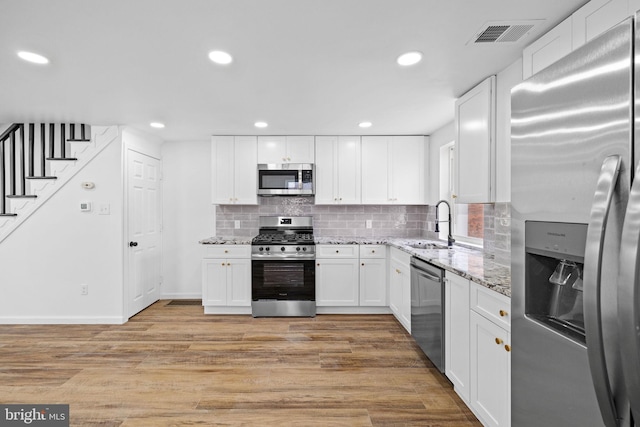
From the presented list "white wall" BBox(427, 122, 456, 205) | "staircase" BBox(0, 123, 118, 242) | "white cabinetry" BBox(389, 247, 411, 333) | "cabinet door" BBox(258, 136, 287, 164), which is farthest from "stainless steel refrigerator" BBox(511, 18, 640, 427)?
"staircase" BBox(0, 123, 118, 242)

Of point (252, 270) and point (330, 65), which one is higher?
Answer: point (330, 65)

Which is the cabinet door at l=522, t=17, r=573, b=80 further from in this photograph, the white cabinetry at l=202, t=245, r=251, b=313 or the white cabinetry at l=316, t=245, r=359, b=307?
the white cabinetry at l=202, t=245, r=251, b=313

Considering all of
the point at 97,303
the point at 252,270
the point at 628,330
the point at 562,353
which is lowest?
the point at 97,303

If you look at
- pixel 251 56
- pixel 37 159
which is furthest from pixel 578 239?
pixel 37 159

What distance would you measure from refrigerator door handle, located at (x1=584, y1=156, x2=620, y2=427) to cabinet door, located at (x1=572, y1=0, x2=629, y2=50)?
3.48ft

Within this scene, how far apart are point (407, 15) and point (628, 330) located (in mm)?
1646

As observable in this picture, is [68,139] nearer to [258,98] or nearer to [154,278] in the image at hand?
[154,278]

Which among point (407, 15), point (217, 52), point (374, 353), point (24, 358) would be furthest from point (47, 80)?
point (374, 353)

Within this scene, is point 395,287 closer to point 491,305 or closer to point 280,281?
point 280,281

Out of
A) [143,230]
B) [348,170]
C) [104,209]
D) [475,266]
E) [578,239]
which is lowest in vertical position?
[475,266]

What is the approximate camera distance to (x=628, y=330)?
0.71m

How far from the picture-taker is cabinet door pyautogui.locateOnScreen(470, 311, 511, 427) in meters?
1.64

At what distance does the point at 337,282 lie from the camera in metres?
4.09

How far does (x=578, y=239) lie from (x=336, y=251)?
10.7 feet
